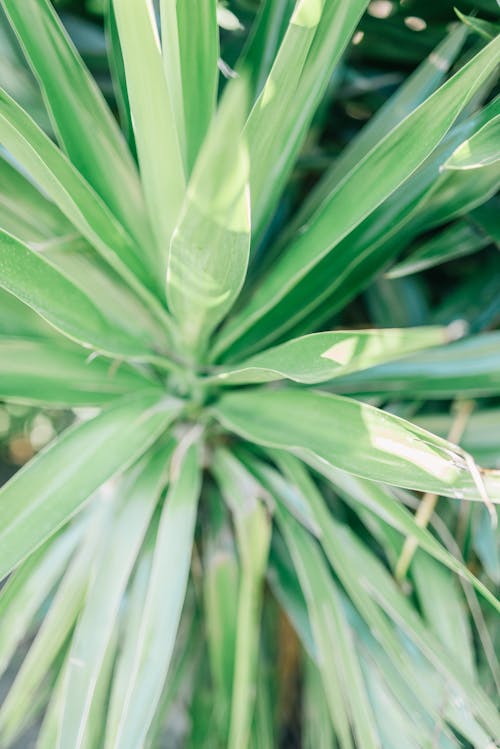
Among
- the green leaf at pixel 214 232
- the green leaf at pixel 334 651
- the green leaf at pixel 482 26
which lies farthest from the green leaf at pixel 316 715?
the green leaf at pixel 482 26

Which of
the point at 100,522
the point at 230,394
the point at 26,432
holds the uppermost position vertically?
the point at 26,432

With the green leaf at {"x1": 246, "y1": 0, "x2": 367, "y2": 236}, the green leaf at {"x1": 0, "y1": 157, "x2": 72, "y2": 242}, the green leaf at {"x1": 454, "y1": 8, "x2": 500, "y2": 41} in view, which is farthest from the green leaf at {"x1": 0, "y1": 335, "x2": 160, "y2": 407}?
the green leaf at {"x1": 454, "y1": 8, "x2": 500, "y2": 41}

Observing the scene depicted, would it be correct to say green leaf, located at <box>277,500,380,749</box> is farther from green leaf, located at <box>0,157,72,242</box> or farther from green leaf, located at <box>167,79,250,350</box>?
green leaf, located at <box>0,157,72,242</box>

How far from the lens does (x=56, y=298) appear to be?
470mm

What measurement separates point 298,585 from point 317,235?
39 cm

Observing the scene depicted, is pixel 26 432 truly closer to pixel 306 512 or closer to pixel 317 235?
pixel 306 512

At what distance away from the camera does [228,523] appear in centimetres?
69

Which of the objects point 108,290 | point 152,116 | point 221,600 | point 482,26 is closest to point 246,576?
point 221,600

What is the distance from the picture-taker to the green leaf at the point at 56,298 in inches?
17.2

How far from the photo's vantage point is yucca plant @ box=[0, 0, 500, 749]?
17.0 inches

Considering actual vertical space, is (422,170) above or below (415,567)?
above

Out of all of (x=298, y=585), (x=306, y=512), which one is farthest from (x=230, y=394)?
(x=298, y=585)

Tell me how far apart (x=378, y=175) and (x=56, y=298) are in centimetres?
26

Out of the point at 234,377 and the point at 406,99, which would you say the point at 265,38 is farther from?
the point at 234,377
